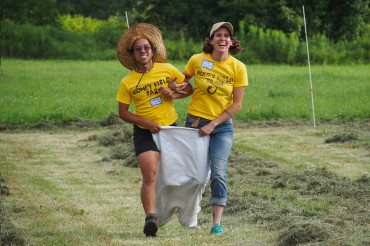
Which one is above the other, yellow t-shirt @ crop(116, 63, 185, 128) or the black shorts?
yellow t-shirt @ crop(116, 63, 185, 128)

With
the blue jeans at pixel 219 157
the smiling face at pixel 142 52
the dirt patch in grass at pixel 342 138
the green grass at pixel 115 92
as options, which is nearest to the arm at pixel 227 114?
the blue jeans at pixel 219 157

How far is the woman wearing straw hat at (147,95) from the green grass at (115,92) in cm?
909

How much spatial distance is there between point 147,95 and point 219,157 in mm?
836

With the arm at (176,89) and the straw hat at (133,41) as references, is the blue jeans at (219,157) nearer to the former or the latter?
the arm at (176,89)

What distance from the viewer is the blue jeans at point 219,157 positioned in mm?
6324

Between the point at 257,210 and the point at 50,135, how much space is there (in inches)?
312

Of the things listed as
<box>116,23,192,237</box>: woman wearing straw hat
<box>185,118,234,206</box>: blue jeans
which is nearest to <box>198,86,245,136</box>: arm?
<box>185,118,234,206</box>: blue jeans

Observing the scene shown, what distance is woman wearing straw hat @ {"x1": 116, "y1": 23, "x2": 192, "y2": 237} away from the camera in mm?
6305

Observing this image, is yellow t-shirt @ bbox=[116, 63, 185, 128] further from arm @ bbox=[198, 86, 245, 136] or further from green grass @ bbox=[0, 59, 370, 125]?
green grass @ bbox=[0, 59, 370, 125]

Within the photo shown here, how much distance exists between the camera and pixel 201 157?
641 cm

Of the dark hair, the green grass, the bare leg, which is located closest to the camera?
the bare leg

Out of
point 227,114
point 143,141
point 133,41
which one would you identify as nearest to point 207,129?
point 227,114

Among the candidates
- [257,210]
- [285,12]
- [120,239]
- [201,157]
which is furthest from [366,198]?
[285,12]

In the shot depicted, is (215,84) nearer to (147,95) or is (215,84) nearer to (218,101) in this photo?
(218,101)
